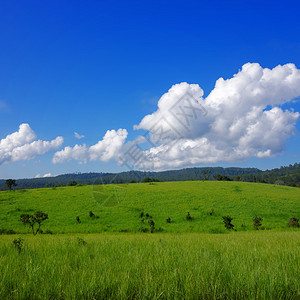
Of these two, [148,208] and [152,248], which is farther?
[148,208]

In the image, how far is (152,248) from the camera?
549 cm

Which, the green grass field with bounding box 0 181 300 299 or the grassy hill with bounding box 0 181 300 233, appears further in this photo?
the grassy hill with bounding box 0 181 300 233

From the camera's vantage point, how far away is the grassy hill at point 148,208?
102 ft

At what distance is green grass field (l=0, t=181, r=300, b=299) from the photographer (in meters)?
2.54

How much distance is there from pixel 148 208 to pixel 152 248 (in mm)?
37065

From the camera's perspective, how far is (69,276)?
116 inches

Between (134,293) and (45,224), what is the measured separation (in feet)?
114

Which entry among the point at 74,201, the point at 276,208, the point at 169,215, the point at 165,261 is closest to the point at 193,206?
the point at 169,215

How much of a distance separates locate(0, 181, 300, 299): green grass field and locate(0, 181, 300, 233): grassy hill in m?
0.17

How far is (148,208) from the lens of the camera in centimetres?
4147

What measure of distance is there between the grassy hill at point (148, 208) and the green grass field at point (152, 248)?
17cm

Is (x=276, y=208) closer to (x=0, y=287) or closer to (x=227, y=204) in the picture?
(x=227, y=204)

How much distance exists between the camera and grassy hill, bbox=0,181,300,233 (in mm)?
31172

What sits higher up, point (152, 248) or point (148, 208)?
point (152, 248)
